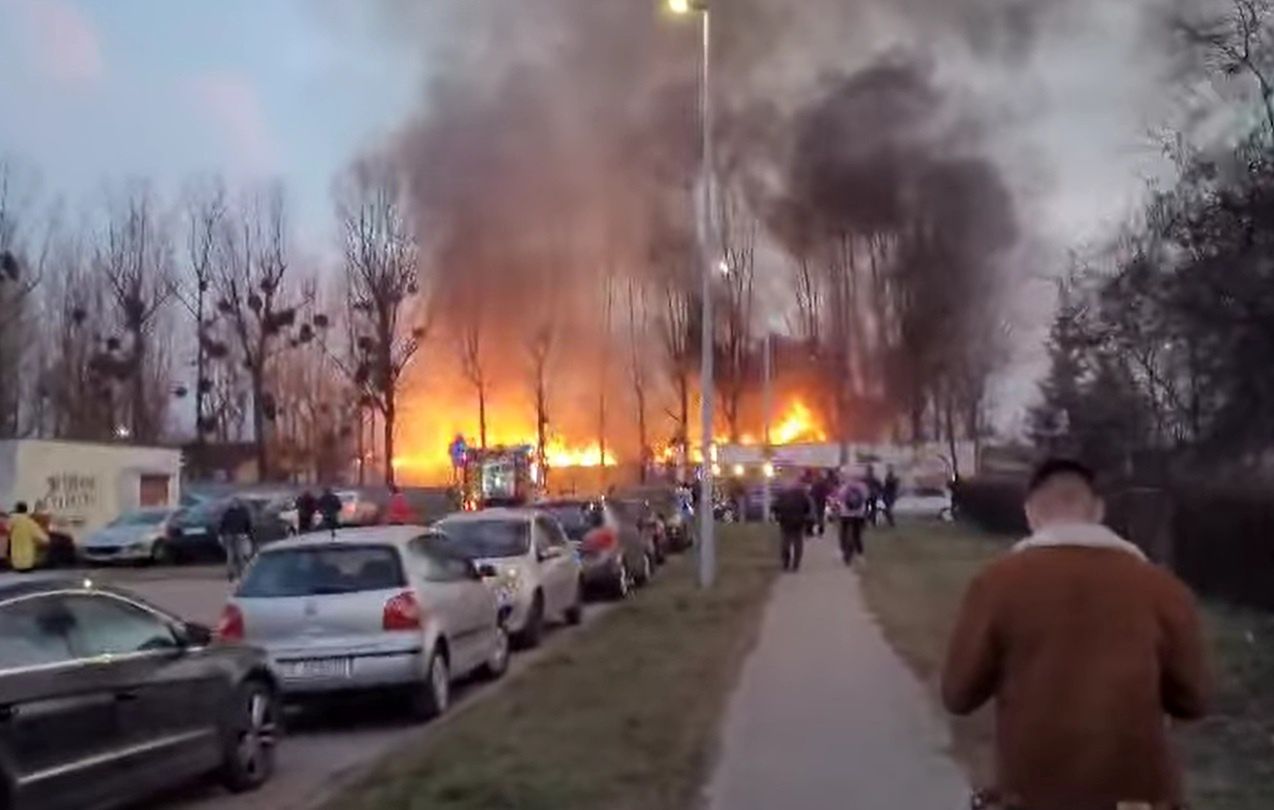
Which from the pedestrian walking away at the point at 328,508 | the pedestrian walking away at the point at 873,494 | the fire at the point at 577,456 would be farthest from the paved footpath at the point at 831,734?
the fire at the point at 577,456

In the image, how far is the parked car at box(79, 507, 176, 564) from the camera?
36.0 metres

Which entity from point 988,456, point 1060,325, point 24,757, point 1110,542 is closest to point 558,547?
point 24,757

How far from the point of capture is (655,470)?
70.4 m

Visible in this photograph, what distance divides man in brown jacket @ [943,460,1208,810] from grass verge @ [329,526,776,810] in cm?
459

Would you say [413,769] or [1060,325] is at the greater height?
[1060,325]

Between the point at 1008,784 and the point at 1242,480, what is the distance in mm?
18173

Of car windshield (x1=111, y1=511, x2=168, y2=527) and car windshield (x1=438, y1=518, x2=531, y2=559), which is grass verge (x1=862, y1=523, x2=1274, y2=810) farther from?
car windshield (x1=111, y1=511, x2=168, y2=527)

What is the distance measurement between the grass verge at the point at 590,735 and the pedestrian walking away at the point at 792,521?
986 cm

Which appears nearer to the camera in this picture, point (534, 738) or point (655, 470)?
point (534, 738)

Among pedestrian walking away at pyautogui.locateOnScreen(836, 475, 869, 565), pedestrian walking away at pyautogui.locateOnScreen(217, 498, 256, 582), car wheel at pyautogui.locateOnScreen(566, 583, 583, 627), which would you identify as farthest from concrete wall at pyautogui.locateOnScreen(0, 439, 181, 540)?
car wheel at pyautogui.locateOnScreen(566, 583, 583, 627)

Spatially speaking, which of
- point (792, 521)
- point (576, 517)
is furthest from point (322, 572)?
point (792, 521)

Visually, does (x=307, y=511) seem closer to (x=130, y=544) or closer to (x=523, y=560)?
(x=130, y=544)

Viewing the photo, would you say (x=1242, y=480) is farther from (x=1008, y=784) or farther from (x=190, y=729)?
(x=1008, y=784)

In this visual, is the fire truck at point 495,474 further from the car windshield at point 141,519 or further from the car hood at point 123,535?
the car hood at point 123,535
